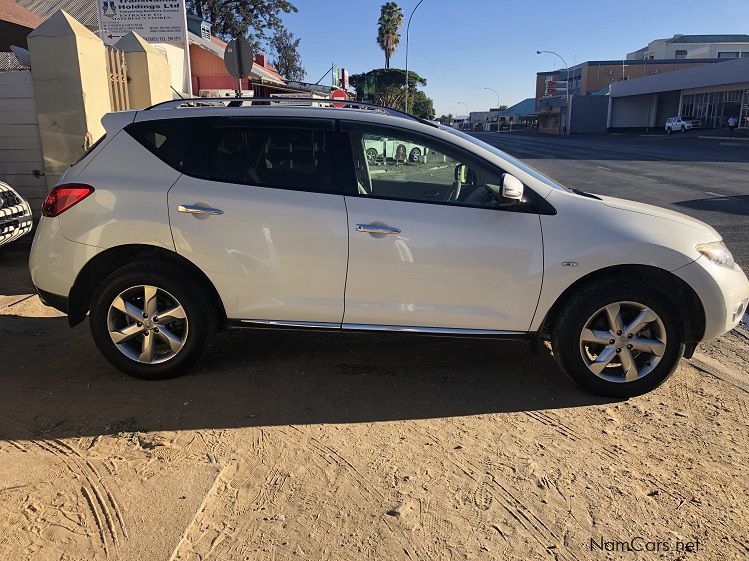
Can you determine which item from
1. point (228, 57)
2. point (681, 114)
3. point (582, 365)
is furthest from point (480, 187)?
point (681, 114)

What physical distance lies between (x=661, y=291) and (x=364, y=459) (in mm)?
2155

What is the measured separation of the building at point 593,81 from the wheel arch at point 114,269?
249ft

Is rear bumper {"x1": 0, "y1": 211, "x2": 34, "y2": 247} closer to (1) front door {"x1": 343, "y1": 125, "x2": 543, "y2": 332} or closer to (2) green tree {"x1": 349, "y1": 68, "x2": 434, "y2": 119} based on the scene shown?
(1) front door {"x1": 343, "y1": 125, "x2": 543, "y2": 332}

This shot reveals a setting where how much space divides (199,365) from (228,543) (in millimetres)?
2022

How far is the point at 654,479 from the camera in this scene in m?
3.01

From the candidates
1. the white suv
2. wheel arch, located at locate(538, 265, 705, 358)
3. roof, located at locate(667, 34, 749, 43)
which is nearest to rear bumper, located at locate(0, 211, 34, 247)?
the white suv

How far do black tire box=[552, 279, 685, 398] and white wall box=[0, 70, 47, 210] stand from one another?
7.56 meters

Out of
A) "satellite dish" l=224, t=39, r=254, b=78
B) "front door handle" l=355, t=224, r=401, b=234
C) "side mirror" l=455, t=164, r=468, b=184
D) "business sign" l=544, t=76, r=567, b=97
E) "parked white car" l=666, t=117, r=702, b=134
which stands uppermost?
"business sign" l=544, t=76, r=567, b=97

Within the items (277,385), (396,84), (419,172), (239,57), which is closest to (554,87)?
(396,84)

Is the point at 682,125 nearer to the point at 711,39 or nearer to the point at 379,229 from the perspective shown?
the point at 711,39

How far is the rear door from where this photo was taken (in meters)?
3.78

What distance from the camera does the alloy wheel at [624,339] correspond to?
12.4 ft

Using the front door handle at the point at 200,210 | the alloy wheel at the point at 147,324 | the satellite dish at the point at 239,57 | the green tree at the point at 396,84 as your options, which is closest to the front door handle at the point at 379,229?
the front door handle at the point at 200,210

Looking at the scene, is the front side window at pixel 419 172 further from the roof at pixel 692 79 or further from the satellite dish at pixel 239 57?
the roof at pixel 692 79
